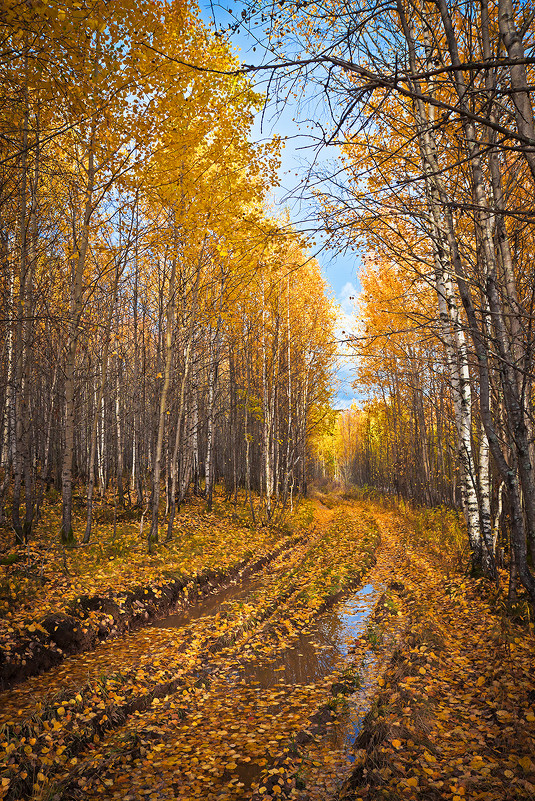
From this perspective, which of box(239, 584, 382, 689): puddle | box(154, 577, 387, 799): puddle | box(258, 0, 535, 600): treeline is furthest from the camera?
box(239, 584, 382, 689): puddle

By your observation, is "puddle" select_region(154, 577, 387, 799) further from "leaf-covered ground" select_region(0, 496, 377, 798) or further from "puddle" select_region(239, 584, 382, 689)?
"leaf-covered ground" select_region(0, 496, 377, 798)

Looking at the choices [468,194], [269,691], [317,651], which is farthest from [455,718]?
[468,194]

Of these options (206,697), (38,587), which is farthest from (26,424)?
(206,697)

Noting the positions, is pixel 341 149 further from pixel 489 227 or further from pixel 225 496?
pixel 225 496

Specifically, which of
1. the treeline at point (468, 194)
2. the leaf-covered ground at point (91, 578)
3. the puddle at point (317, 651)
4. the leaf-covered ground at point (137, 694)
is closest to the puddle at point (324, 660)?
the puddle at point (317, 651)

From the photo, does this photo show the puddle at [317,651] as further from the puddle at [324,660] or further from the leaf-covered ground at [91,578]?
the leaf-covered ground at [91,578]

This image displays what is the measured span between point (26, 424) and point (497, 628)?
29.8 feet

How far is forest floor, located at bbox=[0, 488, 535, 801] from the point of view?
10.8ft

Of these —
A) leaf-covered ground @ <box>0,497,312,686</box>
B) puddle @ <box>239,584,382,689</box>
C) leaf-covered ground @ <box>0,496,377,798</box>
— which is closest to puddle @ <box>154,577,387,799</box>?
puddle @ <box>239,584,382,689</box>

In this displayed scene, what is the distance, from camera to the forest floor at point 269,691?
3297 mm

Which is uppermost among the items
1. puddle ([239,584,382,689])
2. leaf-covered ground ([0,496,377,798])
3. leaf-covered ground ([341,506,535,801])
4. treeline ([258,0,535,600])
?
treeline ([258,0,535,600])

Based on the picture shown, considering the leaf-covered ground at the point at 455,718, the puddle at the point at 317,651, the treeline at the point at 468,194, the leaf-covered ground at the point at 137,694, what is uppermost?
the treeline at the point at 468,194

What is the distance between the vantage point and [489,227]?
16.7 feet

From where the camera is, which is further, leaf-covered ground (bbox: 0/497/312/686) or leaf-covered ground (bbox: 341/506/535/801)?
leaf-covered ground (bbox: 0/497/312/686)
